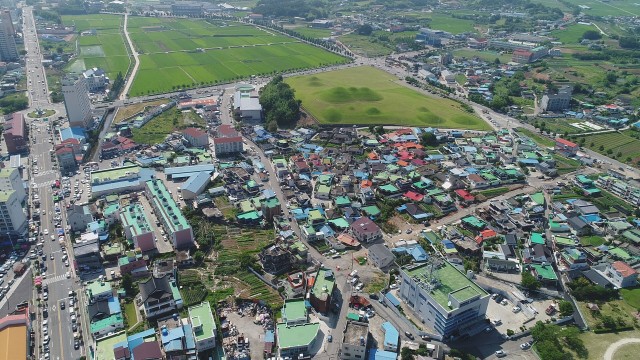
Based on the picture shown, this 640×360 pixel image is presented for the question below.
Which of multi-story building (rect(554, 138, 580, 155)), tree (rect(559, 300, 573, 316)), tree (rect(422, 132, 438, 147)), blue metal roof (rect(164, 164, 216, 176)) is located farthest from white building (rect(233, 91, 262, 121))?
tree (rect(559, 300, 573, 316))

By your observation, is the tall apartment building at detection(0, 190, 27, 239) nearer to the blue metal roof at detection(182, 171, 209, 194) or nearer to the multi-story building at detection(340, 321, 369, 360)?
the blue metal roof at detection(182, 171, 209, 194)

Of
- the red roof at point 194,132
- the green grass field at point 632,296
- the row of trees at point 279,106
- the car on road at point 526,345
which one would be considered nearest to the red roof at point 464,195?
the green grass field at point 632,296

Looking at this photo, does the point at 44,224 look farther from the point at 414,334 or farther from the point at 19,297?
the point at 414,334

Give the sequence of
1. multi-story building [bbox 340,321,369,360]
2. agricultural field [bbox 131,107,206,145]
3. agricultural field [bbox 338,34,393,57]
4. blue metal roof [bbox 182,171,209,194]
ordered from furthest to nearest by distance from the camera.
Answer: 1. agricultural field [bbox 338,34,393,57]
2. agricultural field [bbox 131,107,206,145]
3. blue metal roof [bbox 182,171,209,194]
4. multi-story building [bbox 340,321,369,360]

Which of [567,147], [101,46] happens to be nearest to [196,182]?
[567,147]

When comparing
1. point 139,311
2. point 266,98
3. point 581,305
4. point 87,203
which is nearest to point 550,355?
point 581,305
